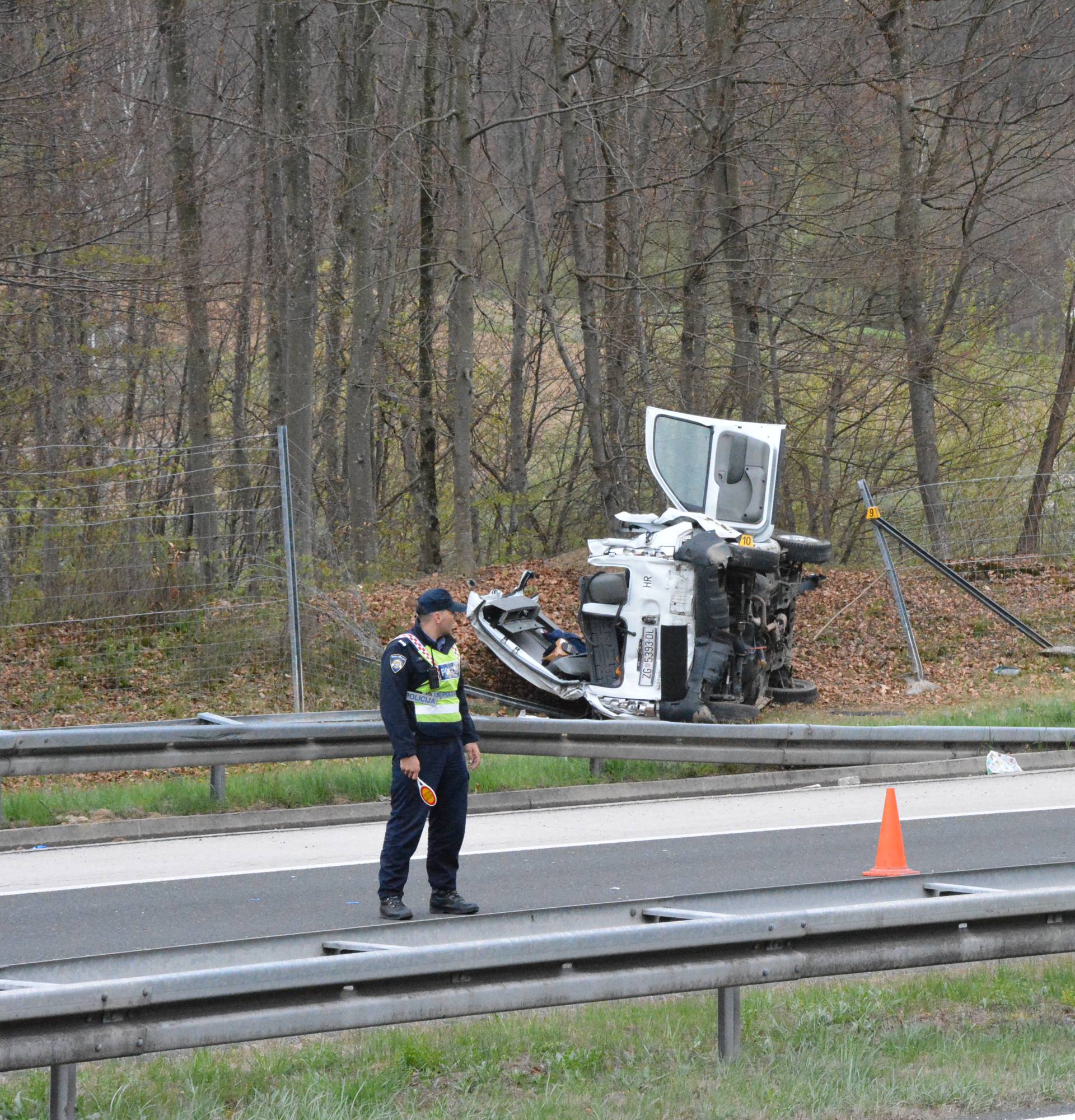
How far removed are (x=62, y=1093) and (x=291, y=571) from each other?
9.17m

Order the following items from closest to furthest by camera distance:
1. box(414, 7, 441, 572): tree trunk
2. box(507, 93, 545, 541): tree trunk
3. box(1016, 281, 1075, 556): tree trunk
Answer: box(1016, 281, 1075, 556): tree trunk
box(414, 7, 441, 572): tree trunk
box(507, 93, 545, 541): tree trunk

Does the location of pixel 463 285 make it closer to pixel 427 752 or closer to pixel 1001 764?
pixel 1001 764

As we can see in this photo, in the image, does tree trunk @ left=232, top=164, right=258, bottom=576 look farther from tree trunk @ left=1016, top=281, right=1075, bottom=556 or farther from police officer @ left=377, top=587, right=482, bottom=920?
tree trunk @ left=1016, top=281, right=1075, bottom=556

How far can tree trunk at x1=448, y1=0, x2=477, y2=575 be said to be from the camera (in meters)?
20.5

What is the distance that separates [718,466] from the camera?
13.6 m

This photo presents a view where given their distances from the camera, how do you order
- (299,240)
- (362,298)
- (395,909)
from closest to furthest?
(395,909) → (299,240) → (362,298)

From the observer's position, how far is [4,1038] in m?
4.06

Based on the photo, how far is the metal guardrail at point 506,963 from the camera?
417 cm

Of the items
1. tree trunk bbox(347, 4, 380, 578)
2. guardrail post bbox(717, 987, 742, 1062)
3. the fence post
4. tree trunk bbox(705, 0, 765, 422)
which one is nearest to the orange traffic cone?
guardrail post bbox(717, 987, 742, 1062)

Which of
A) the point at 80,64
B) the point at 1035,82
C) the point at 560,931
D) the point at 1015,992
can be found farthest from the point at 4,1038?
the point at 1035,82

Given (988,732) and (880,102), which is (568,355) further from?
(988,732)

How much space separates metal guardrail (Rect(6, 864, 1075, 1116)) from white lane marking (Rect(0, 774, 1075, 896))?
11.4 ft

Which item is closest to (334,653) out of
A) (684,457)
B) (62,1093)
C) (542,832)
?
(684,457)

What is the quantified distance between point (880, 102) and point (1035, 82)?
2.71 meters
